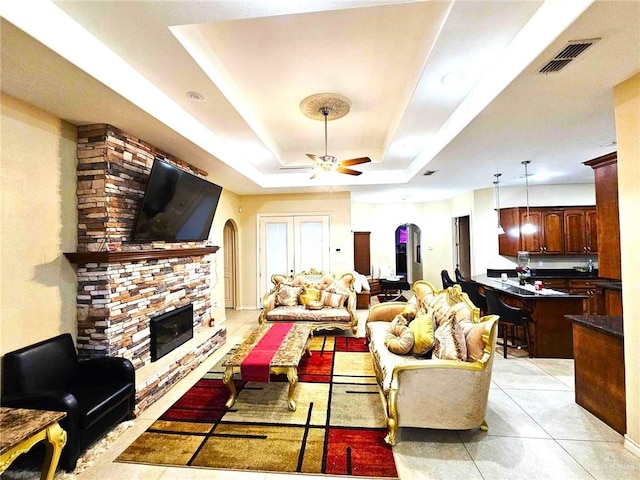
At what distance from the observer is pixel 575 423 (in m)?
2.35

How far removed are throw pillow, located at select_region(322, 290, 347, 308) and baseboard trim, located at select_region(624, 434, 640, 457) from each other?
3.33 metres

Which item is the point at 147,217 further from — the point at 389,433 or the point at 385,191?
the point at 385,191

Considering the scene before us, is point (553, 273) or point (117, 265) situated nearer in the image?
point (117, 265)

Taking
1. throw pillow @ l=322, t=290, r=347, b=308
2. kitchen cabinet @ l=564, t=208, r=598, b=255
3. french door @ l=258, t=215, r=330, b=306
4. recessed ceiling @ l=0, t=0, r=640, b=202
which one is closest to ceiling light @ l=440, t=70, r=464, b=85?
recessed ceiling @ l=0, t=0, r=640, b=202

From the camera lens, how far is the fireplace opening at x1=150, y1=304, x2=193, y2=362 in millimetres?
3189

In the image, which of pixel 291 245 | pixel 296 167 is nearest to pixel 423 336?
pixel 296 167

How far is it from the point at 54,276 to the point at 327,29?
3.10 meters

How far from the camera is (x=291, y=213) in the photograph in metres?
6.62

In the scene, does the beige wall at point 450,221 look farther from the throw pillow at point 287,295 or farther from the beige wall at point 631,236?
the beige wall at point 631,236

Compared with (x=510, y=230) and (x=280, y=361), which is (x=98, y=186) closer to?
(x=280, y=361)

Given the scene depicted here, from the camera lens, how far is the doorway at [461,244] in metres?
7.81

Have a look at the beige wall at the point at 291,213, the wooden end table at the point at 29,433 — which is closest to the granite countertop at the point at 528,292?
the beige wall at the point at 291,213

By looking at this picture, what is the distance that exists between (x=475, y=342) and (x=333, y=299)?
2.81m

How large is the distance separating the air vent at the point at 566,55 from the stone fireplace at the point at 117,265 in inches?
146
